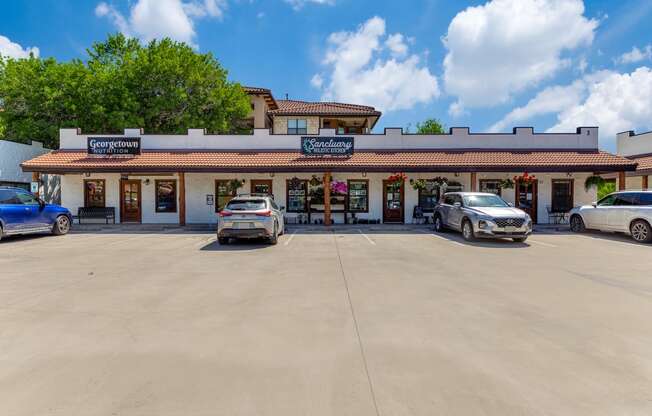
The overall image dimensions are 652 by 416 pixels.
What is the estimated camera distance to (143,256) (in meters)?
9.56

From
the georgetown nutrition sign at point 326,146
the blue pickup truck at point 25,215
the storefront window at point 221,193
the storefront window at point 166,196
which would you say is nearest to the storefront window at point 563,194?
the georgetown nutrition sign at point 326,146

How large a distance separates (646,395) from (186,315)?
5.09 m

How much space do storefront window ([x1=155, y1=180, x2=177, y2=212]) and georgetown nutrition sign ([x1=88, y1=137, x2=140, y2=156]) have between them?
2.19m

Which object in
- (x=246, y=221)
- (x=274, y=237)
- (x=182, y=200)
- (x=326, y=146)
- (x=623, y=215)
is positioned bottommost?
(x=274, y=237)

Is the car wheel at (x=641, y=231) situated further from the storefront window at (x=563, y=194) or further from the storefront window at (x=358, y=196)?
the storefront window at (x=358, y=196)

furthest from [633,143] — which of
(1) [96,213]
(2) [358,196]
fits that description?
(1) [96,213]

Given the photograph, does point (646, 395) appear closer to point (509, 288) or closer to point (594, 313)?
point (594, 313)

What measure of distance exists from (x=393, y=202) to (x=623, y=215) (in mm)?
9690

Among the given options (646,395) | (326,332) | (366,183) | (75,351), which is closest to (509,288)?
(646,395)

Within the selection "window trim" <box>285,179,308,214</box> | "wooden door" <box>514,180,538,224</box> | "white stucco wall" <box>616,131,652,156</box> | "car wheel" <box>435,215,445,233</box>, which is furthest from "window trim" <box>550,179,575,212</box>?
"window trim" <box>285,179,308,214</box>

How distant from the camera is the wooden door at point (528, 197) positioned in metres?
19.0

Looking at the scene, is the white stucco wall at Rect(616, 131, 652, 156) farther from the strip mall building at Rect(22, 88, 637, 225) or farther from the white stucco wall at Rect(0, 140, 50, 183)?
the white stucco wall at Rect(0, 140, 50, 183)

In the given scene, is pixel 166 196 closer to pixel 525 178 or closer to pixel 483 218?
pixel 483 218

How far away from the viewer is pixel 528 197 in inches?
750
